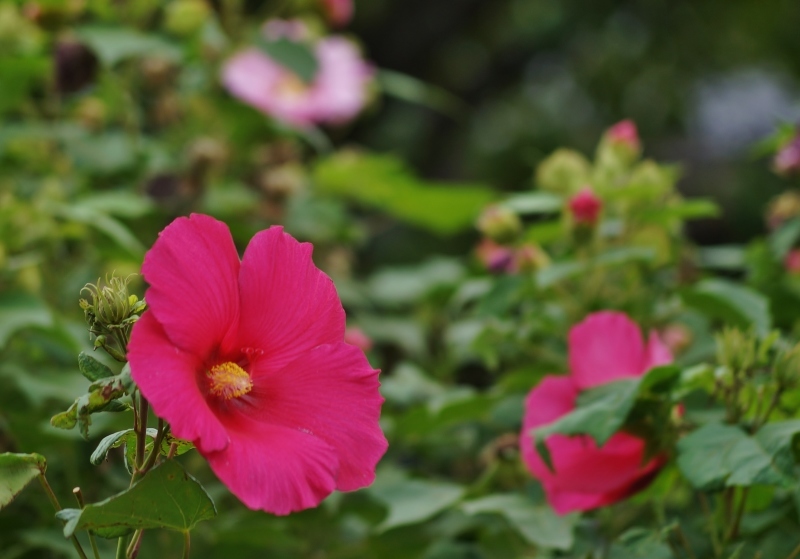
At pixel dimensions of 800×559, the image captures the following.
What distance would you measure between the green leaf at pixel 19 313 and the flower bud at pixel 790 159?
2.00 ft

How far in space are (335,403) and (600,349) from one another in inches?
10.5

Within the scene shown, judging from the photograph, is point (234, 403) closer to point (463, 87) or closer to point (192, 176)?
point (192, 176)

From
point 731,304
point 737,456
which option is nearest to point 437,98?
point 731,304

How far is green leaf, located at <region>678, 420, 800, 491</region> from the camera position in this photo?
522 mm

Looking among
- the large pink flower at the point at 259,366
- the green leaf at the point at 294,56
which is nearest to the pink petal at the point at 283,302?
the large pink flower at the point at 259,366

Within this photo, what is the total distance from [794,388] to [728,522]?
9 cm

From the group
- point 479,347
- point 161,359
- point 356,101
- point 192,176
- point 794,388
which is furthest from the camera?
point 356,101

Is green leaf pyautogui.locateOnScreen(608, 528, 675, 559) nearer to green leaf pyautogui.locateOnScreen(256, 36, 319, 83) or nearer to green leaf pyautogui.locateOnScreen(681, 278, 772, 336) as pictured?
green leaf pyautogui.locateOnScreen(681, 278, 772, 336)

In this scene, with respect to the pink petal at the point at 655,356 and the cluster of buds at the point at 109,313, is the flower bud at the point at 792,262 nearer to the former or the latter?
the pink petal at the point at 655,356

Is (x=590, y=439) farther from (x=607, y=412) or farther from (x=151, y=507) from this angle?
(x=151, y=507)

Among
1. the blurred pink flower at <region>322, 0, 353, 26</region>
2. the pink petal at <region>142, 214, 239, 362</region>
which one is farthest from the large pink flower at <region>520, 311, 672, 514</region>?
the blurred pink flower at <region>322, 0, 353, 26</region>

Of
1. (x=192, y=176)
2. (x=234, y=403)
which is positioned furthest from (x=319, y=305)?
(x=192, y=176)

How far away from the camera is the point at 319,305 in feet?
1.52

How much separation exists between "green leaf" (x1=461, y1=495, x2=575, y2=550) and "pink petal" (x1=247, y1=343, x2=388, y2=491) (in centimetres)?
23
